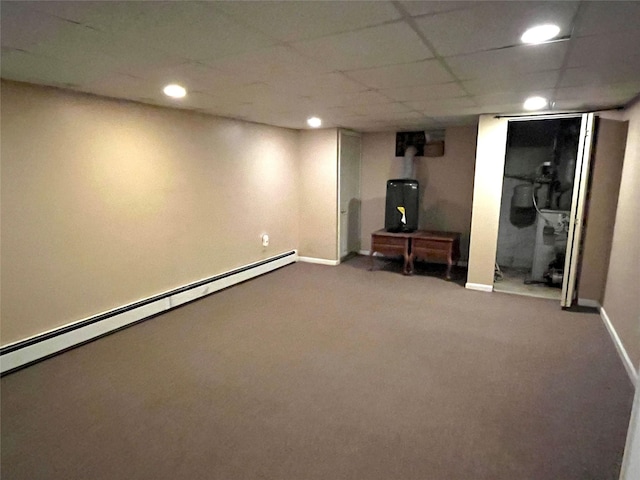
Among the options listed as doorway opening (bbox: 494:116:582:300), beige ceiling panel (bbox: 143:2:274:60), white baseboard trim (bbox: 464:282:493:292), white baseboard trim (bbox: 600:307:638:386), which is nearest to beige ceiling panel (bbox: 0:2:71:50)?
beige ceiling panel (bbox: 143:2:274:60)

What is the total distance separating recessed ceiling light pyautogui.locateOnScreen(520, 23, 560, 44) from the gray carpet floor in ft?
7.12

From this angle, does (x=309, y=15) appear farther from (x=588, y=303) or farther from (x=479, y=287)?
(x=588, y=303)

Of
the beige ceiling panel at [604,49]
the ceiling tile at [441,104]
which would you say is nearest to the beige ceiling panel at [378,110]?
the ceiling tile at [441,104]

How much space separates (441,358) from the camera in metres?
2.97

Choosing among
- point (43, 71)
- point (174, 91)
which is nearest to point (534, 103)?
point (174, 91)

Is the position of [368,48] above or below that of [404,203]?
above

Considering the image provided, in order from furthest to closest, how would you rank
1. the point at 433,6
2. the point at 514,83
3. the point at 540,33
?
the point at 514,83 < the point at 540,33 < the point at 433,6

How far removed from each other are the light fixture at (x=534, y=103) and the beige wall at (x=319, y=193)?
269 cm

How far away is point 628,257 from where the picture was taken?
320 centimetres

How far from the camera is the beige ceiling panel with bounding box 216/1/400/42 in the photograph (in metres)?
1.50

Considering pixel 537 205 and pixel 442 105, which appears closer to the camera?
pixel 442 105

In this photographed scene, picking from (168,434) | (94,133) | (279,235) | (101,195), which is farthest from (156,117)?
(168,434)

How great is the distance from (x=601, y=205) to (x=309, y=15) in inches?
157

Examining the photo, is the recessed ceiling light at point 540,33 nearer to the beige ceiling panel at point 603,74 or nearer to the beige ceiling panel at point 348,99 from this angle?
the beige ceiling panel at point 603,74
